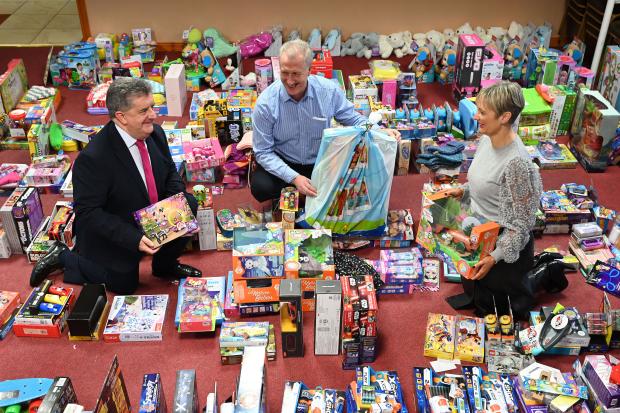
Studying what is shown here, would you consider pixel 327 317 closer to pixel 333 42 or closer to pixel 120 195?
pixel 120 195

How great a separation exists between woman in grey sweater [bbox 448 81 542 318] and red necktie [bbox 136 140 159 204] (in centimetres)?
180

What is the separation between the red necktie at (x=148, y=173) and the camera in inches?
141

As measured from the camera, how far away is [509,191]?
125 inches

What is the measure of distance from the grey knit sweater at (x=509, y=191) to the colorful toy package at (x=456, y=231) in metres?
0.06

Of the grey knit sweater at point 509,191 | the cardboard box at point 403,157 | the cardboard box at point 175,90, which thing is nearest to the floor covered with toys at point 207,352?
the grey knit sweater at point 509,191

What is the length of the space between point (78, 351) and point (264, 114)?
6.00 feet

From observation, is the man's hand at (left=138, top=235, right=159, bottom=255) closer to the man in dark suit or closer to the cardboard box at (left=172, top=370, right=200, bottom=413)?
the man in dark suit

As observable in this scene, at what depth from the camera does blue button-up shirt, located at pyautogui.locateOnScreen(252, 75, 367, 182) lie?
4.14 m

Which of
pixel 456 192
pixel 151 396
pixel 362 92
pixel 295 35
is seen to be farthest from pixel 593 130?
pixel 151 396

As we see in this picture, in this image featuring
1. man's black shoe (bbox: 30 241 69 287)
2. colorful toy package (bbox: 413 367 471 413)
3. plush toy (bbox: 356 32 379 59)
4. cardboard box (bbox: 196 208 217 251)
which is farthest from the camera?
plush toy (bbox: 356 32 379 59)

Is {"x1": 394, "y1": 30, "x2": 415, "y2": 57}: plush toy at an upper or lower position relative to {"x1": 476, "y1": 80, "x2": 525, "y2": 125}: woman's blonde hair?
lower

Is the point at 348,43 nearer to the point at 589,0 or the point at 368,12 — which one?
the point at 368,12

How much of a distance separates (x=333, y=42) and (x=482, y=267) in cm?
422

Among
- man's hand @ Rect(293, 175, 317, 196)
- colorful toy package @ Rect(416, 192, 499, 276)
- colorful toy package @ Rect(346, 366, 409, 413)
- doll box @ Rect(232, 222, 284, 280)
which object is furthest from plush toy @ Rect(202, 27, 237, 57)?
colorful toy package @ Rect(346, 366, 409, 413)
